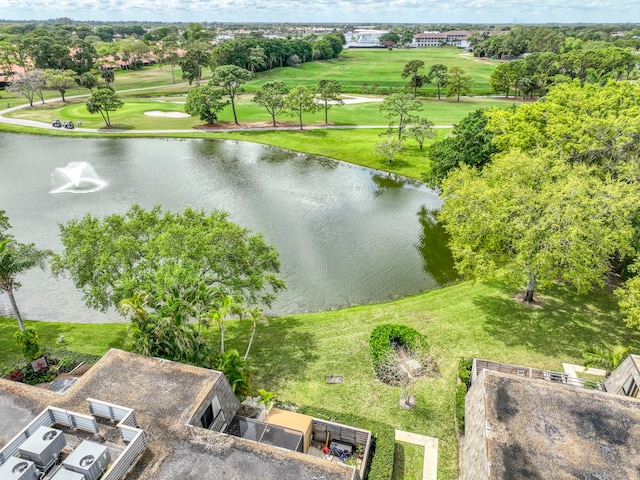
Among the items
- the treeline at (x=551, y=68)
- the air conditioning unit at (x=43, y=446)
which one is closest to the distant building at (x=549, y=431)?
the air conditioning unit at (x=43, y=446)

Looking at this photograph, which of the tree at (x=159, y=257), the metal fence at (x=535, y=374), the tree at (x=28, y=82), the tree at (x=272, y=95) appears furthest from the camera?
the tree at (x=28, y=82)

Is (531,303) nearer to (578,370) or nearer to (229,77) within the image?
(578,370)

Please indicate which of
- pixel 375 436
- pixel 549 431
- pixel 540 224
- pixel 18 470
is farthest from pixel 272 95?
pixel 18 470

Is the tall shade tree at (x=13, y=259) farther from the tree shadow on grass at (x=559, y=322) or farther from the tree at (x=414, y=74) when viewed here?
the tree at (x=414, y=74)

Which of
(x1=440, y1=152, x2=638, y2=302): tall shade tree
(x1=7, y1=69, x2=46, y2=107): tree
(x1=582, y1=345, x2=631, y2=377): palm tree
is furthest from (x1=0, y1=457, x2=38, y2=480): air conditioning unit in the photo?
(x1=7, y1=69, x2=46, y2=107): tree

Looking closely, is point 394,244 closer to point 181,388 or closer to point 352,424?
point 352,424

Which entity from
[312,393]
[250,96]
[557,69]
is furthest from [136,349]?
[557,69]
